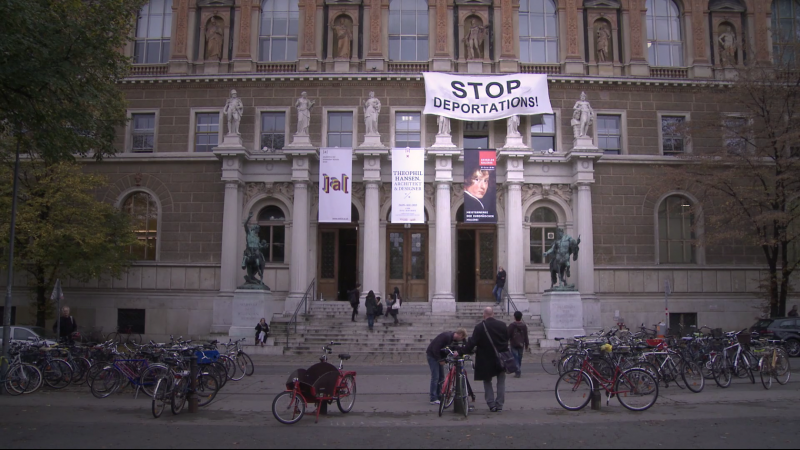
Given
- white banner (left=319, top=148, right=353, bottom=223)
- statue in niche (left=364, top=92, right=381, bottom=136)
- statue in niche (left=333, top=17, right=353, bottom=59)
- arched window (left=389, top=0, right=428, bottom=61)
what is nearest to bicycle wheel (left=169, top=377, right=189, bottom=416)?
white banner (left=319, top=148, right=353, bottom=223)

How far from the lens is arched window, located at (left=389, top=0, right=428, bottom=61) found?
31.5 meters

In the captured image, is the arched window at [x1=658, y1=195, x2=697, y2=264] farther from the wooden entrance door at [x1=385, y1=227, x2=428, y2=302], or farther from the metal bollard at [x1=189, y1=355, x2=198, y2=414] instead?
the metal bollard at [x1=189, y1=355, x2=198, y2=414]

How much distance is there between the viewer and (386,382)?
1623cm

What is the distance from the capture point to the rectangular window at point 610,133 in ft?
101

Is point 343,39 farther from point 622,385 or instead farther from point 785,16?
point 622,385

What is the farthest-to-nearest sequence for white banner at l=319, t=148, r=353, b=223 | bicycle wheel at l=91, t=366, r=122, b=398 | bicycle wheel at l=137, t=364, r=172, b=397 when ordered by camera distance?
1. white banner at l=319, t=148, r=353, b=223
2. bicycle wheel at l=91, t=366, r=122, b=398
3. bicycle wheel at l=137, t=364, r=172, b=397

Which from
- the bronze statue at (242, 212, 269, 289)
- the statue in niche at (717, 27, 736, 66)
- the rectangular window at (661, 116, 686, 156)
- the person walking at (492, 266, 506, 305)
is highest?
the statue in niche at (717, 27, 736, 66)

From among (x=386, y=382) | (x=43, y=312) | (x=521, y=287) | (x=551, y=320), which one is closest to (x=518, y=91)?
(x=521, y=287)

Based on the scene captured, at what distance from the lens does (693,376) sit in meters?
15.2

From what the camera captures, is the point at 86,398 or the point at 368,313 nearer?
the point at 86,398

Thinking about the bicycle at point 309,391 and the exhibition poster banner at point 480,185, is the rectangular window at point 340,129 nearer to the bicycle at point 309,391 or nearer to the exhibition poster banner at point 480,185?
the exhibition poster banner at point 480,185

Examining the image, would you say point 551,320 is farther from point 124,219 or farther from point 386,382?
point 124,219

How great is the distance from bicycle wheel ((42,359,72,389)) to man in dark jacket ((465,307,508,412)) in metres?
10.1

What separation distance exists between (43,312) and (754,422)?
26445 mm
